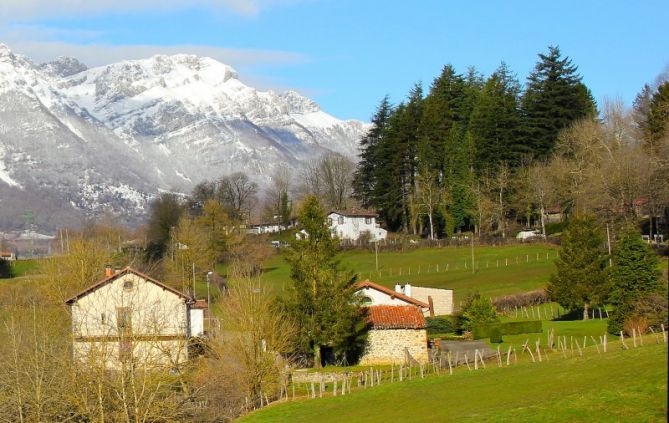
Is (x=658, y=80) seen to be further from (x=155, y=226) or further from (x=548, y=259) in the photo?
(x=155, y=226)

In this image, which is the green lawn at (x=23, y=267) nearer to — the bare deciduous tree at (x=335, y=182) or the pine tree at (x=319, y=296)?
the bare deciduous tree at (x=335, y=182)

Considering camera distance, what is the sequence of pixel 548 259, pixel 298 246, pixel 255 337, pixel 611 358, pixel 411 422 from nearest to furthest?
pixel 411 422 < pixel 611 358 < pixel 255 337 < pixel 298 246 < pixel 548 259

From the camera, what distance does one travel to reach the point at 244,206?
184250mm

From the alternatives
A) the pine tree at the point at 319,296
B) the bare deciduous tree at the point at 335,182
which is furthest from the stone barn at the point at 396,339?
the bare deciduous tree at the point at 335,182

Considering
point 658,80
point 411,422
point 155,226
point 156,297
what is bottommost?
point 411,422

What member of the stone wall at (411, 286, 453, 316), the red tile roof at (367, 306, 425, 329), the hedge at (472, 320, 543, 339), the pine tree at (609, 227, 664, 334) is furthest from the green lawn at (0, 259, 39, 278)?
the pine tree at (609, 227, 664, 334)

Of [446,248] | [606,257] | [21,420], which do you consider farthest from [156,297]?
[446,248]

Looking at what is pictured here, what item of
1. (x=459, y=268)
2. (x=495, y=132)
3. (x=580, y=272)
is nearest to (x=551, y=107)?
(x=495, y=132)

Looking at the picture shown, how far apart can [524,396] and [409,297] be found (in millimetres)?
30676

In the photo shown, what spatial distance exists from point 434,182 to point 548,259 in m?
27.8

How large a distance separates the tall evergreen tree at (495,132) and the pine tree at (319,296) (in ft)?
184

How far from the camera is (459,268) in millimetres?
97812

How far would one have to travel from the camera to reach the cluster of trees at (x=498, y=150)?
10388 centimetres

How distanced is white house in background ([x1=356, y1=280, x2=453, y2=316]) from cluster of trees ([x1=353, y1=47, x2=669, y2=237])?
62.9ft
